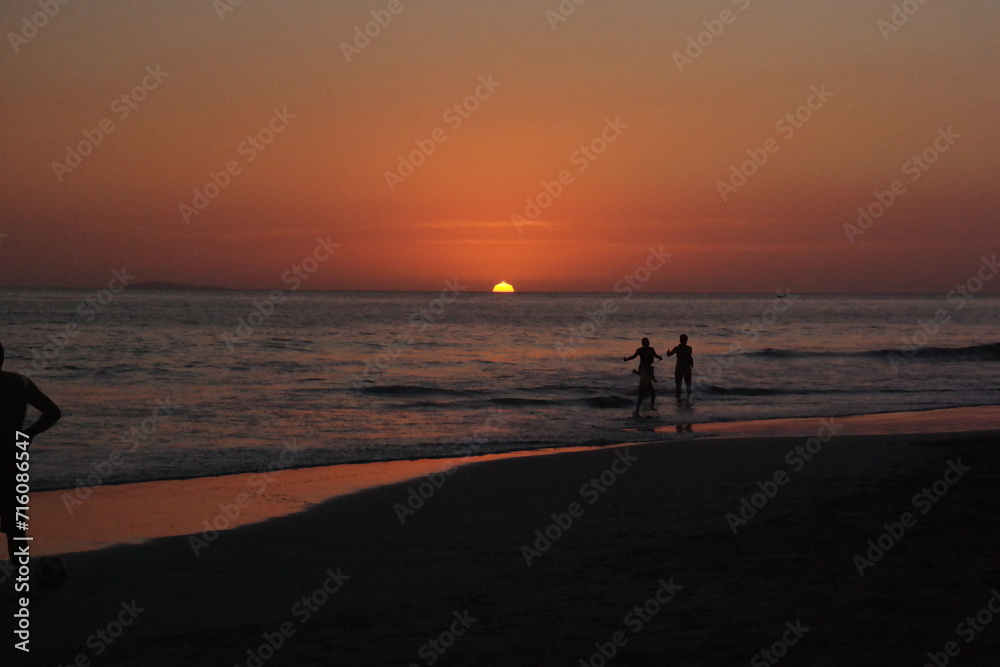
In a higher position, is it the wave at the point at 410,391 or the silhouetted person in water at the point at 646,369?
the silhouetted person in water at the point at 646,369

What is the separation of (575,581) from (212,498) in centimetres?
668

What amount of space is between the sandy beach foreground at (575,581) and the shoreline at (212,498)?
2.04 ft

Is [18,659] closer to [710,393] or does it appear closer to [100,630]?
[100,630]

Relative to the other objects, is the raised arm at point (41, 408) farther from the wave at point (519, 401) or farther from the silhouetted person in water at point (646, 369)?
the wave at point (519, 401)

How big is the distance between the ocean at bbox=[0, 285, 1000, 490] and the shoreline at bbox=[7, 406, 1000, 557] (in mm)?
821

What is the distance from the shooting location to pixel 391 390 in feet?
96.3

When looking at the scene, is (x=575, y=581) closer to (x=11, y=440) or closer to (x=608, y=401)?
(x=11, y=440)

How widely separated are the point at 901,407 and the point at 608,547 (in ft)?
65.3

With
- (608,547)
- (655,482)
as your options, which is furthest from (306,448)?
(608,547)

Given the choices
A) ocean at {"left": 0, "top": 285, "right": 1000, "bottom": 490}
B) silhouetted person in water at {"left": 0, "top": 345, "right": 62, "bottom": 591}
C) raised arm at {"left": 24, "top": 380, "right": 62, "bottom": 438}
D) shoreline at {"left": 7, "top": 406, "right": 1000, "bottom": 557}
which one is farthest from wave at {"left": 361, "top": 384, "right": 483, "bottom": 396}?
silhouetted person in water at {"left": 0, "top": 345, "right": 62, "bottom": 591}

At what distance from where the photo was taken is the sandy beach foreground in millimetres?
5695

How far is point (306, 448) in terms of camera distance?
55.2ft

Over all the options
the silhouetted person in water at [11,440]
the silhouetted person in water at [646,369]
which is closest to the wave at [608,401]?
the silhouetted person in water at [646,369]

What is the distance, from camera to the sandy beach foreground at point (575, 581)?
5695 millimetres
